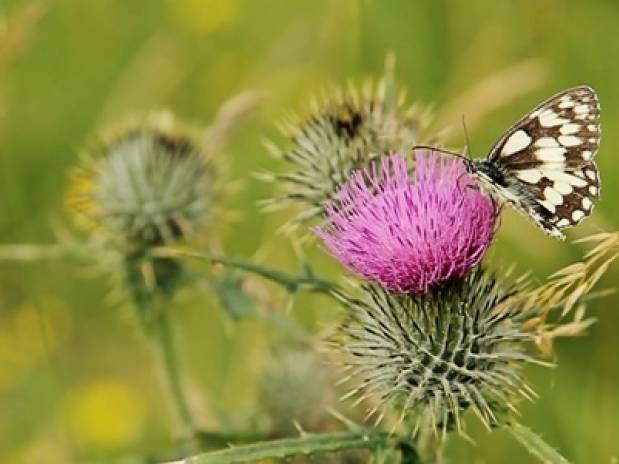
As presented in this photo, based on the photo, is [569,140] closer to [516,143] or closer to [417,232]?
[516,143]

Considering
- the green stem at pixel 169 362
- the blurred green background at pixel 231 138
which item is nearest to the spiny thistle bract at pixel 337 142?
the green stem at pixel 169 362

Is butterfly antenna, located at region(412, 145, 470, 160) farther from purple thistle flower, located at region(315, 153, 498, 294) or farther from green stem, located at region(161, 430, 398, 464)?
green stem, located at region(161, 430, 398, 464)

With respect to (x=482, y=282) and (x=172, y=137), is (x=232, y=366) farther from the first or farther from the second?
(x=482, y=282)

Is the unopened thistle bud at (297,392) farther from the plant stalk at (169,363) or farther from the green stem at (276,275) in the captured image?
the green stem at (276,275)

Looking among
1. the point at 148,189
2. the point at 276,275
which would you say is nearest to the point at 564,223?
the point at 276,275

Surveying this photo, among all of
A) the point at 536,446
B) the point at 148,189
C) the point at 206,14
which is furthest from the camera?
the point at 206,14

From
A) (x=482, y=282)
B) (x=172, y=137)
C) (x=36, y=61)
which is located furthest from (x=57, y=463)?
(x=36, y=61)
